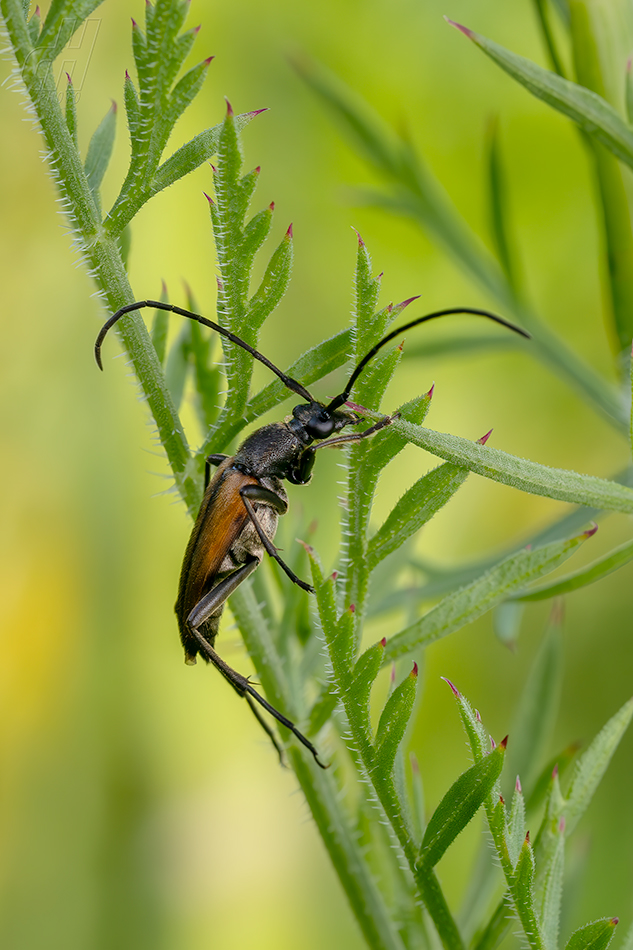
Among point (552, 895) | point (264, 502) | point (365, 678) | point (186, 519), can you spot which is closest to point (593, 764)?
point (552, 895)

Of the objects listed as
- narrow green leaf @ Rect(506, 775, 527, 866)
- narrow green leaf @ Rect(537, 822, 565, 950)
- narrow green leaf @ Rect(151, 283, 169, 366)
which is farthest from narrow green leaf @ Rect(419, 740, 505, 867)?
narrow green leaf @ Rect(151, 283, 169, 366)

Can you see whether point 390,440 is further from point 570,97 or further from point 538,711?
point 538,711

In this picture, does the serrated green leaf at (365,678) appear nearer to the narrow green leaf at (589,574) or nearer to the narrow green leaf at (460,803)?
the narrow green leaf at (460,803)

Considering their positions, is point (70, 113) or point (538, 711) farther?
point (538, 711)

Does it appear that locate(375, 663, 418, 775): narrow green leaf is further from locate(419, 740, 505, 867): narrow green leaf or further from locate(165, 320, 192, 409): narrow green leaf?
locate(165, 320, 192, 409): narrow green leaf

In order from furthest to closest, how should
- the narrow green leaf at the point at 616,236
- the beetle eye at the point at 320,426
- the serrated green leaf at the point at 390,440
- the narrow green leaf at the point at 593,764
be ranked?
the beetle eye at the point at 320,426 → the narrow green leaf at the point at 616,236 → the narrow green leaf at the point at 593,764 → the serrated green leaf at the point at 390,440

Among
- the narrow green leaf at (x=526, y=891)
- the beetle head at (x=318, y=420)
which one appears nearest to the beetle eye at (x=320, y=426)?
the beetle head at (x=318, y=420)
